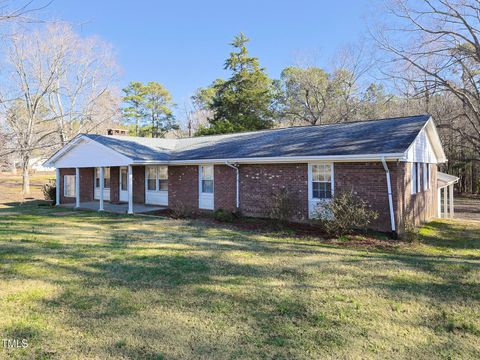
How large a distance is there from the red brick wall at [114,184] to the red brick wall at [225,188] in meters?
7.26

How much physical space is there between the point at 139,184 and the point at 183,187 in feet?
12.0

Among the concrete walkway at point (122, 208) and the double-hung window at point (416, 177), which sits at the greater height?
the double-hung window at point (416, 177)

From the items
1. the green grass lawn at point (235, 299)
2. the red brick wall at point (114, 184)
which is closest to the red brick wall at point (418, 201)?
the green grass lawn at point (235, 299)

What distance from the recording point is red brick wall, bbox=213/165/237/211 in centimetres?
1441

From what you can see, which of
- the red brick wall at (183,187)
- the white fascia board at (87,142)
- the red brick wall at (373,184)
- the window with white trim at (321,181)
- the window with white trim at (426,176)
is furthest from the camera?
the red brick wall at (183,187)

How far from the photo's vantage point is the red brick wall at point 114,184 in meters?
19.5

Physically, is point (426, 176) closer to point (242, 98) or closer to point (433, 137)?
point (433, 137)

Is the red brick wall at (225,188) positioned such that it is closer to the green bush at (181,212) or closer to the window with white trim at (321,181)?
the green bush at (181,212)

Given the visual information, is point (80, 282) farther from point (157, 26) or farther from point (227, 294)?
point (157, 26)

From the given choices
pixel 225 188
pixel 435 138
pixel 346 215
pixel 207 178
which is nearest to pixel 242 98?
pixel 207 178

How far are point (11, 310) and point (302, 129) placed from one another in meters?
13.7

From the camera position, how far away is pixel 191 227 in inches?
475

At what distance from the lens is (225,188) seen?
14680 millimetres

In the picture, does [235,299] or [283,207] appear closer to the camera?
[235,299]
